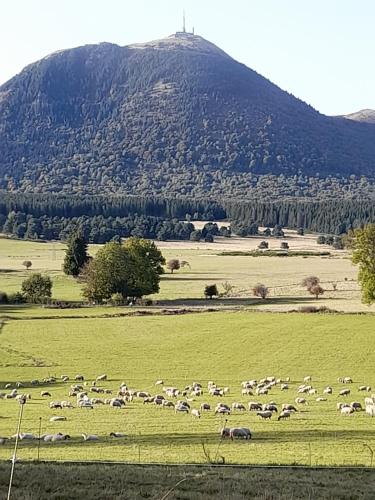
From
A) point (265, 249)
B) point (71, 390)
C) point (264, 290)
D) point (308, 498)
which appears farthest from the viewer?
point (265, 249)

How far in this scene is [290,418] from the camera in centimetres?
3422

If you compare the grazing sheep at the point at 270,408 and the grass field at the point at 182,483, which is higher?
the grass field at the point at 182,483

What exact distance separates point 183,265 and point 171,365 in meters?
87.4

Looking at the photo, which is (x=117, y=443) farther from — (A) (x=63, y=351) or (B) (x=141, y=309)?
(B) (x=141, y=309)

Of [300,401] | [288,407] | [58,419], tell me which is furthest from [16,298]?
[288,407]

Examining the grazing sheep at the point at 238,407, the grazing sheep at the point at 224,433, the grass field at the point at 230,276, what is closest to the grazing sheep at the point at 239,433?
the grazing sheep at the point at 224,433

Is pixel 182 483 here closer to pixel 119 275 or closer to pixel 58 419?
pixel 58 419

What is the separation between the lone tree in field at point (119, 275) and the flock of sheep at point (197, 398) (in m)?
42.5

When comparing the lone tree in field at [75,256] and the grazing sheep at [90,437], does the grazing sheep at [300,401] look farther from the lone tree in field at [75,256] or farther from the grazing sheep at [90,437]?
the lone tree in field at [75,256]

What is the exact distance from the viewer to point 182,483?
65.0ft

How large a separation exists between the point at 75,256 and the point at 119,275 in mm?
24211

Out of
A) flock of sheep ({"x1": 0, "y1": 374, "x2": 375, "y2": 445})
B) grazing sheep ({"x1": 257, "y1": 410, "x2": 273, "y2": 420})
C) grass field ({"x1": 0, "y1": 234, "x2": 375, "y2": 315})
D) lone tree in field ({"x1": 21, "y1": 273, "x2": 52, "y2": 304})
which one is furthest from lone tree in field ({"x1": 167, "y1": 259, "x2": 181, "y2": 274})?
grazing sheep ({"x1": 257, "y1": 410, "x2": 273, "y2": 420})

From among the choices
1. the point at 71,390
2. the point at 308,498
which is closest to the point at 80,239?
the point at 71,390

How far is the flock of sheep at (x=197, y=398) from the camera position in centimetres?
3447
